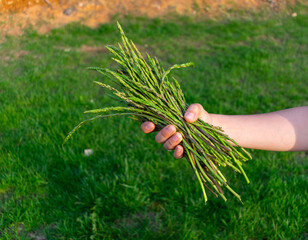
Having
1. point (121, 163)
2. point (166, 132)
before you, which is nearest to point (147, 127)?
point (166, 132)

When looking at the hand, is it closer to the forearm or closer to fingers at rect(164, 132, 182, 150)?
fingers at rect(164, 132, 182, 150)

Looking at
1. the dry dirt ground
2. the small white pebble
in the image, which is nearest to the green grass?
the small white pebble

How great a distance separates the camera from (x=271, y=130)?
212cm

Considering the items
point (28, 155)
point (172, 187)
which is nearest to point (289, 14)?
point (172, 187)

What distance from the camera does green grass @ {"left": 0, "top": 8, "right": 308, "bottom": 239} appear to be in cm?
247

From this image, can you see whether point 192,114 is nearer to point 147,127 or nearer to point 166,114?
point 166,114

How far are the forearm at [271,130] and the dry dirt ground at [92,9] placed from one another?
4.70m

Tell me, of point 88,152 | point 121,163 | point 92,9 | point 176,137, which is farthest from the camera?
point 92,9

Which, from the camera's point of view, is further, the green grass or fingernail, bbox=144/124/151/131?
the green grass

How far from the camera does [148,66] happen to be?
6.57 ft

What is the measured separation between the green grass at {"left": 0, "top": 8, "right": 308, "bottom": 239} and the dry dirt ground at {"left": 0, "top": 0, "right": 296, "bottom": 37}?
2.27 feet

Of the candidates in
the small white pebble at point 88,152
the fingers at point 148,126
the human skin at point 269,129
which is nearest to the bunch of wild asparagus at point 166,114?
the fingers at point 148,126

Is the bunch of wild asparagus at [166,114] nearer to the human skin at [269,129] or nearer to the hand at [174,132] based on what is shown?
the hand at [174,132]

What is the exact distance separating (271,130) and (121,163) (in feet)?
4.69
